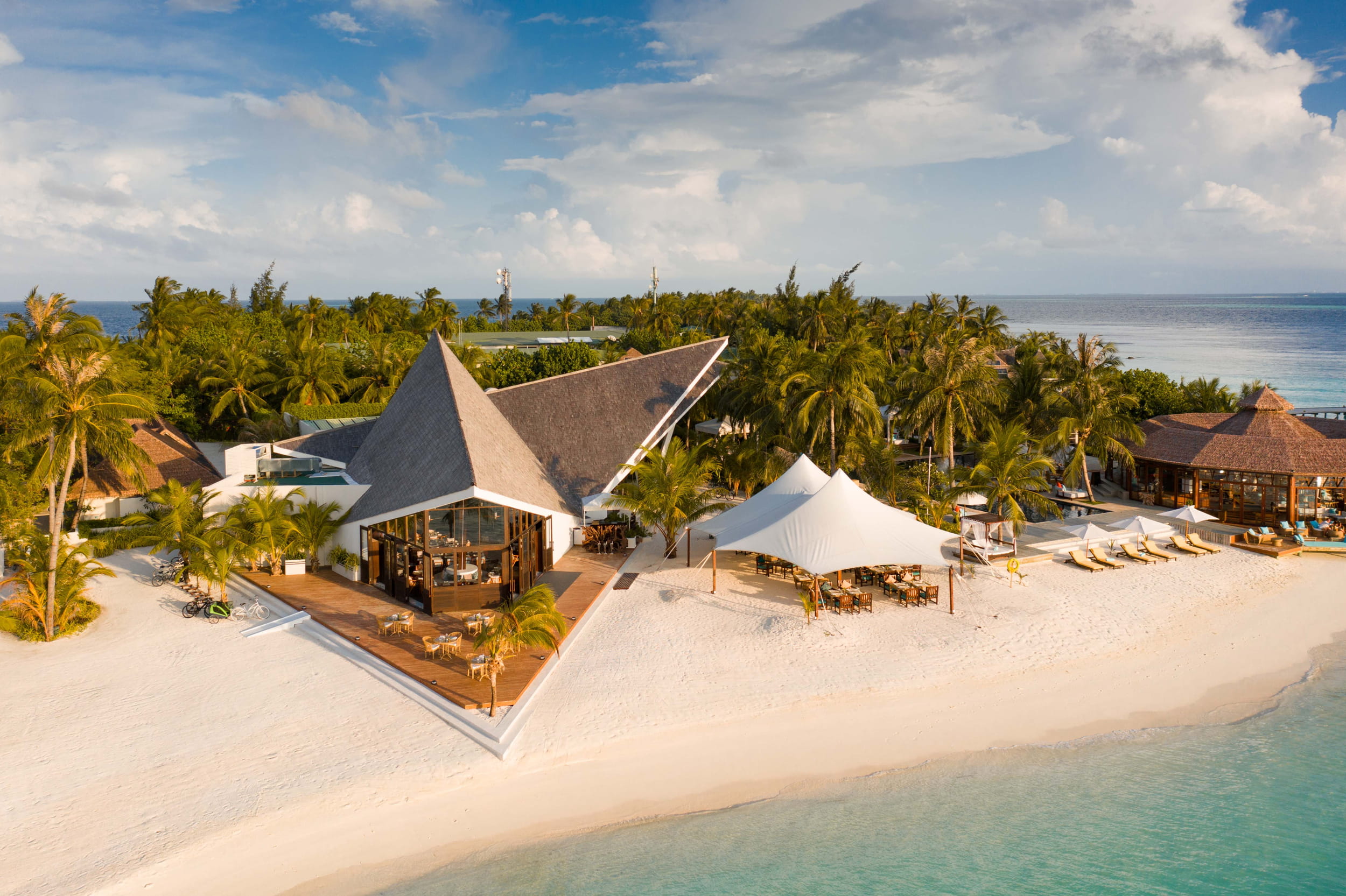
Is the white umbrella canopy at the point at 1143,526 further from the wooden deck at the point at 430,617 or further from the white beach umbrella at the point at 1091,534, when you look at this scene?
the wooden deck at the point at 430,617

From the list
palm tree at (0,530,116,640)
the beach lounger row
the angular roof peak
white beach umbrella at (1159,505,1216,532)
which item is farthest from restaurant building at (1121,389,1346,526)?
palm tree at (0,530,116,640)

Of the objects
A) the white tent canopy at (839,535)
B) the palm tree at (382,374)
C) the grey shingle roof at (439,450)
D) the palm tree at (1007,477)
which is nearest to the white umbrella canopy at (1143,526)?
the palm tree at (1007,477)

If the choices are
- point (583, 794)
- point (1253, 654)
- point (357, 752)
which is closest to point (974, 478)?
point (1253, 654)

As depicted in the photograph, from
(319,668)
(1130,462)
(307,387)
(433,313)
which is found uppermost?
(433,313)

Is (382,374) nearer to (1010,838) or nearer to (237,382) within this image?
(237,382)

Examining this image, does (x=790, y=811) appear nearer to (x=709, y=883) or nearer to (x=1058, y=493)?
(x=709, y=883)

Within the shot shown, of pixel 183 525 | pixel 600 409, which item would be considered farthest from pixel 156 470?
pixel 600 409

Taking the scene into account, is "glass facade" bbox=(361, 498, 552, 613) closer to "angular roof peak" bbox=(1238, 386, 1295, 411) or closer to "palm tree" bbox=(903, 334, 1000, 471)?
"palm tree" bbox=(903, 334, 1000, 471)
